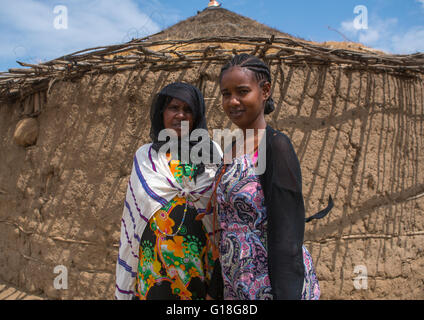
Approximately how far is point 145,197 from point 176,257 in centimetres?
36

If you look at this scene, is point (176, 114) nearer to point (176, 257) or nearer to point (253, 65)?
point (253, 65)

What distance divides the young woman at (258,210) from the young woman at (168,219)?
359 millimetres

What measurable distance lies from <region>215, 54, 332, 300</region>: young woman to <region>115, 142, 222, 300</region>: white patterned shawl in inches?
14.8

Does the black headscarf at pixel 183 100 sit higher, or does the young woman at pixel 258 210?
the black headscarf at pixel 183 100

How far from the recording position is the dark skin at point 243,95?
1308 mm

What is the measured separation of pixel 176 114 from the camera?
1829 millimetres

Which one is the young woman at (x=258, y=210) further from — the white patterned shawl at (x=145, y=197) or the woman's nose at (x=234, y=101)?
the white patterned shawl at (x=145, y=197)

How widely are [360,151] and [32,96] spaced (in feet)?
13.6

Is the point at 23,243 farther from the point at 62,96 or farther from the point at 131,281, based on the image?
the point at 131,281

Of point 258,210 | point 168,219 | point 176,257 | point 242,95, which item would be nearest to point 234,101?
point 242,95

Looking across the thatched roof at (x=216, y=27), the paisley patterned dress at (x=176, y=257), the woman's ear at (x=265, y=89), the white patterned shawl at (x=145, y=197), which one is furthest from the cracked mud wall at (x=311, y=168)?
the thatched roof at (x=216, y=27)

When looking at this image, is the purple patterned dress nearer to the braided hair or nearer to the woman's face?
the braided hair

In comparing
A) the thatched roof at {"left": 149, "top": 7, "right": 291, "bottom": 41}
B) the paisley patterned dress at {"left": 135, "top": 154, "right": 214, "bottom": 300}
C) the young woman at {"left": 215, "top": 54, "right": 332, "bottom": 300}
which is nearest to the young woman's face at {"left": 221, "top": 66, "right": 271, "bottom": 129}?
the young woman at {"left": 215, "top": 54, "right": 332, "bottom": 300}

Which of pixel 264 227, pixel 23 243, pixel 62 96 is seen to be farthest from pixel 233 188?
pixel 23 243
